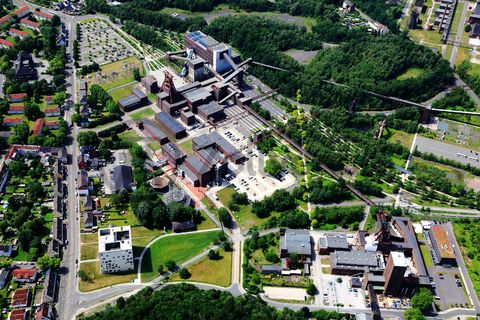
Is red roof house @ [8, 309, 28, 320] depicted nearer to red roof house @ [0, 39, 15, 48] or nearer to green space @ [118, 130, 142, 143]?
green space @ [118, 130, 142, 143]

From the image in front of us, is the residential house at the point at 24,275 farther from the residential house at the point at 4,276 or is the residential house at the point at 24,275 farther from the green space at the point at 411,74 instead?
the green space at the point at 411,74

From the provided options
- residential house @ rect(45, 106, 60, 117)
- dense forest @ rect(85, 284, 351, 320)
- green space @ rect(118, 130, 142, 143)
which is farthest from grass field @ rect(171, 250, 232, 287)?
residential house @ rect(45, 106, 60, 117)

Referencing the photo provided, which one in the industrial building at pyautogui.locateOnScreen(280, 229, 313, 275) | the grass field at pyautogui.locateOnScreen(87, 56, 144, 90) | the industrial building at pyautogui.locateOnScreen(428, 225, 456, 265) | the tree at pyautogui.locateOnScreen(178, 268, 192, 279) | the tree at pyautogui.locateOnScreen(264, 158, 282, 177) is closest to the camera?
the tree at pyautogui.locateOnScreen(178, 268, 192, 279)

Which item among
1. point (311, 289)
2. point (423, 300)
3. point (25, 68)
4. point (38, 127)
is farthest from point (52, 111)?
point (423, 300)

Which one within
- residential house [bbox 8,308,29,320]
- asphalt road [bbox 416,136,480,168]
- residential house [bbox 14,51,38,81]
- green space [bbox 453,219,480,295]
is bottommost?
green space [bbox 453,219,480,295]

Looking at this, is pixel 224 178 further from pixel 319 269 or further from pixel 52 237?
pixel 52 237

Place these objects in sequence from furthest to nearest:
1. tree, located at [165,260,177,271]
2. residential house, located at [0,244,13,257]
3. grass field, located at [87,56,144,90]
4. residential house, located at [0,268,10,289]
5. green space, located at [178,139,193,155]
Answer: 1. grass field, located at [87,56,144,90]
2. green space, located at [178,139,193,155]
3. residential house, located at [0,244,13,257]
4. tree, located at [165,260,177,271]
5. residential house, located at [0,268,10,289]
